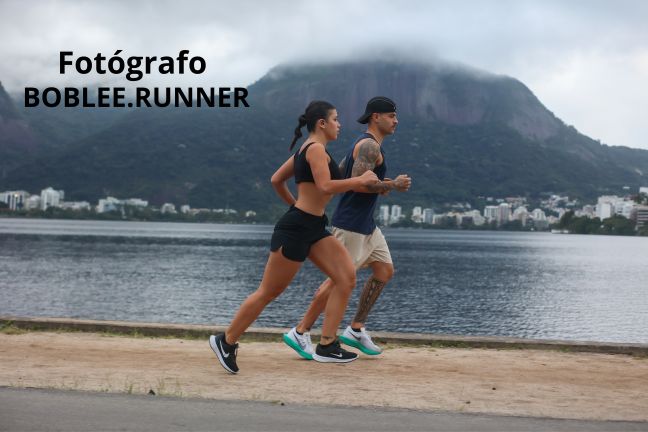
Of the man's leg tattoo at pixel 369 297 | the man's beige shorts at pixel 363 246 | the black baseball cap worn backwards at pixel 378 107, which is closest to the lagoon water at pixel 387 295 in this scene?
the man's leg tattoo at pixel 369 297

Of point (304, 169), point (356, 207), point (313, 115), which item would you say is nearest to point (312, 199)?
point (304, 169)

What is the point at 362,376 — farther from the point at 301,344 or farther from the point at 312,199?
Result: the point at 312,199

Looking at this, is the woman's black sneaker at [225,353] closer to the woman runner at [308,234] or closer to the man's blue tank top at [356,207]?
the woman runner at [308,234]

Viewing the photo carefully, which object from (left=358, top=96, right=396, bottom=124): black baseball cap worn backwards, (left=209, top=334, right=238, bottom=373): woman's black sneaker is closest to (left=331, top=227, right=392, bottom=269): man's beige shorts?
(left=358, top=96, right=396, bottom=124): black baseball cap worn backwards

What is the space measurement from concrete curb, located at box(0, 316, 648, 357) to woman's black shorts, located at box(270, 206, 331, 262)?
7.03 feet

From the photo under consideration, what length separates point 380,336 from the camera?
9.41 m

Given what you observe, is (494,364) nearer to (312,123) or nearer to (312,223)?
(312,223)

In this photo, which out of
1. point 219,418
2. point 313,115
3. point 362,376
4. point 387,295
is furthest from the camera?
point 387,295

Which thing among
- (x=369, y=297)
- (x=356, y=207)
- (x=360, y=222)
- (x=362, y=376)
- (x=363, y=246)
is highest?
(x=356, y=207)

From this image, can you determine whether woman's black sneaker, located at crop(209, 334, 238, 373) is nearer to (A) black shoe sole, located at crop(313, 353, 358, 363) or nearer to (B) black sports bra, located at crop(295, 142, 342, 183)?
(A) black shoe sole, located at crop(313, 353, 358, 363)

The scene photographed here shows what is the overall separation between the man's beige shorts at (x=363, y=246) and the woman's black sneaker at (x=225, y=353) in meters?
1.38

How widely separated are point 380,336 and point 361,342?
3.60 ft

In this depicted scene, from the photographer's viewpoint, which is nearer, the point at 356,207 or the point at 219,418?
the point at 219,418

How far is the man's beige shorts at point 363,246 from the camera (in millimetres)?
7848
